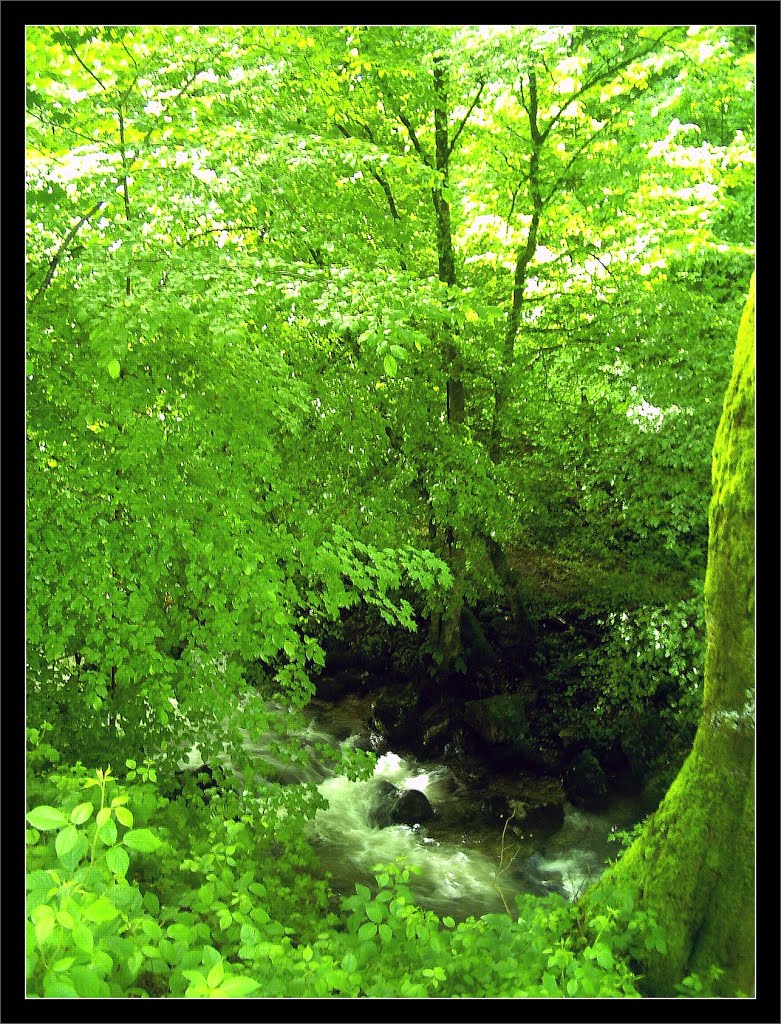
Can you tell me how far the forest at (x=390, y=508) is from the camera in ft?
10.6

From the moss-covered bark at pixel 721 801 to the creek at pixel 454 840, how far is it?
284 cm

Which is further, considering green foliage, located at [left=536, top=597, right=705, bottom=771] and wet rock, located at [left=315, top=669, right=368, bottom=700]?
wet rock, located at [left=315, top=669, right=368, bottom=700]

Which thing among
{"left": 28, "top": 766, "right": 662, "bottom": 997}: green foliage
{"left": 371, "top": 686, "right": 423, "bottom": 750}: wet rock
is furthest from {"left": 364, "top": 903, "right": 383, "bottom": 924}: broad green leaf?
{"left": 371, "top": 686, "right": 423, "bottom": 750}: wet rock

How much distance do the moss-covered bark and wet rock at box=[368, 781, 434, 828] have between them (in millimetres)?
4230

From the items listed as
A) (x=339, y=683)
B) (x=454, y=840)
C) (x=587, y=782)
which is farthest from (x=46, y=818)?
(x=339, y=683)

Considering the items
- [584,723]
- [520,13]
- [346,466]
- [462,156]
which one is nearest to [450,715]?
[584,723]

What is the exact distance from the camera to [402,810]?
7781 millimetres

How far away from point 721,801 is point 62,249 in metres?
4.60

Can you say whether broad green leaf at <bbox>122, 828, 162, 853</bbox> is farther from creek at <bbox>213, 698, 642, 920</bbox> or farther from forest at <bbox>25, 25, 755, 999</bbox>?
creek at <bbox>213, 698, 642, 920</bbox>

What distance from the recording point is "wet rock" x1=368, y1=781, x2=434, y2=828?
7703 millimetres

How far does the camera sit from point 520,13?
2.47 m

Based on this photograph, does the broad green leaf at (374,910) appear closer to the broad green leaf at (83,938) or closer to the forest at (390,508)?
the forest at (390,508)

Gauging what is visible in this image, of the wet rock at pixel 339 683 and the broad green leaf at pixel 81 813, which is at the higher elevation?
the broad green leaf at pixel 81 813

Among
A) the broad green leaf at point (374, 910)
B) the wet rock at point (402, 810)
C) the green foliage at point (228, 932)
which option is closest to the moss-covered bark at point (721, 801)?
the green foliage at point (228, 932)
